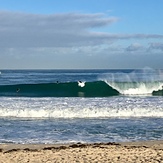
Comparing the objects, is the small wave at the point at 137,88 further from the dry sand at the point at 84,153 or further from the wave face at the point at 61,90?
the dry sand at the point at 84,153

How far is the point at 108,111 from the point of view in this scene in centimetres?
1805

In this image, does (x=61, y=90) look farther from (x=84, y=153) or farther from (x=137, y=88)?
(x=84, y=153)

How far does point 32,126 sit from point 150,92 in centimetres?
2149

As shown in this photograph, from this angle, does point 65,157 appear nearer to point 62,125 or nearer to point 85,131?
point 85,131

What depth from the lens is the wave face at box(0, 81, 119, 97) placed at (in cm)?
3340

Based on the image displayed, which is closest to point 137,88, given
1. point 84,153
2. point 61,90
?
point 61,90

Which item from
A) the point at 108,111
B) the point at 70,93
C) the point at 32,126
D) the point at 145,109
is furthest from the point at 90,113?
the point at 70,93

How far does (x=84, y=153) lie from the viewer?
9.41 meters

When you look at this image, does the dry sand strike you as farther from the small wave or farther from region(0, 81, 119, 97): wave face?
the small wave

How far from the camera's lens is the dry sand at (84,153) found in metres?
8.77

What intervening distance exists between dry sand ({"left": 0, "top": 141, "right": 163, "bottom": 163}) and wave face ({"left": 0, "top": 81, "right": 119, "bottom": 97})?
72.3 ft

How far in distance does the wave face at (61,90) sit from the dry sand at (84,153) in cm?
2205

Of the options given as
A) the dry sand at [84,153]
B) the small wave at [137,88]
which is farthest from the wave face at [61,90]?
the dry sand at [84,153]

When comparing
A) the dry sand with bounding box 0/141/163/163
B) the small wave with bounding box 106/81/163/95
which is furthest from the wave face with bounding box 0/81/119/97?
the dry sand with bounding box 0/141/163/163
